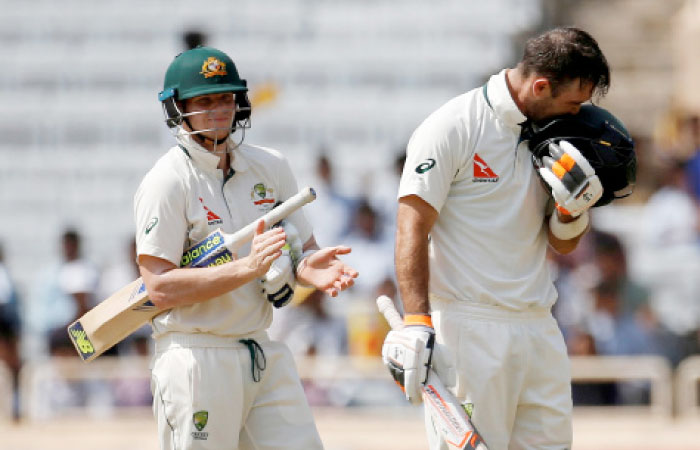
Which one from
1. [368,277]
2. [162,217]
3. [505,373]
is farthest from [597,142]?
[368,277]

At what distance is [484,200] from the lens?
15.6 feet

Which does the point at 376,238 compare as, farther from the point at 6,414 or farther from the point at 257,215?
the point at 257,215

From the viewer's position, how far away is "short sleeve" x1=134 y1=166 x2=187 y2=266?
4652 millimetres

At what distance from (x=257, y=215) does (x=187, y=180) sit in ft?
0.97

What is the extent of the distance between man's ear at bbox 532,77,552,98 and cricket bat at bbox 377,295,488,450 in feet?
3.13

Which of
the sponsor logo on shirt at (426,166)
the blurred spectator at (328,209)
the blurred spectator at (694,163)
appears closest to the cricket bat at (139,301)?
the sponsor logo on shirt at (426,166)

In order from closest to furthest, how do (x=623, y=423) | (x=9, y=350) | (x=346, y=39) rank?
1. (x=623, y=423)
2. (x=9, y=350)
3. (x=346, y=39)

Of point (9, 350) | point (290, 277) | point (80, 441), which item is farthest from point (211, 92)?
point (9, 350)

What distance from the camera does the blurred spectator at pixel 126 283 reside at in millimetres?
9297

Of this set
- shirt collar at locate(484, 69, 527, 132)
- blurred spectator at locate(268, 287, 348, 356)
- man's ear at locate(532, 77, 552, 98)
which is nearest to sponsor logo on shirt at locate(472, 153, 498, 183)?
shirt collar at locate(484, 69, 527, 132)

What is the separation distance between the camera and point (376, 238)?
9.38 m

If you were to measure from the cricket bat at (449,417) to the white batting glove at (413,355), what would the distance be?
39 mm

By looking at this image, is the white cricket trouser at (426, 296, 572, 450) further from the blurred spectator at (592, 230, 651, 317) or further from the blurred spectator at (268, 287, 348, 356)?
the blurred spectator at (592, 230, 651, 317)

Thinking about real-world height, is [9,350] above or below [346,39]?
below
